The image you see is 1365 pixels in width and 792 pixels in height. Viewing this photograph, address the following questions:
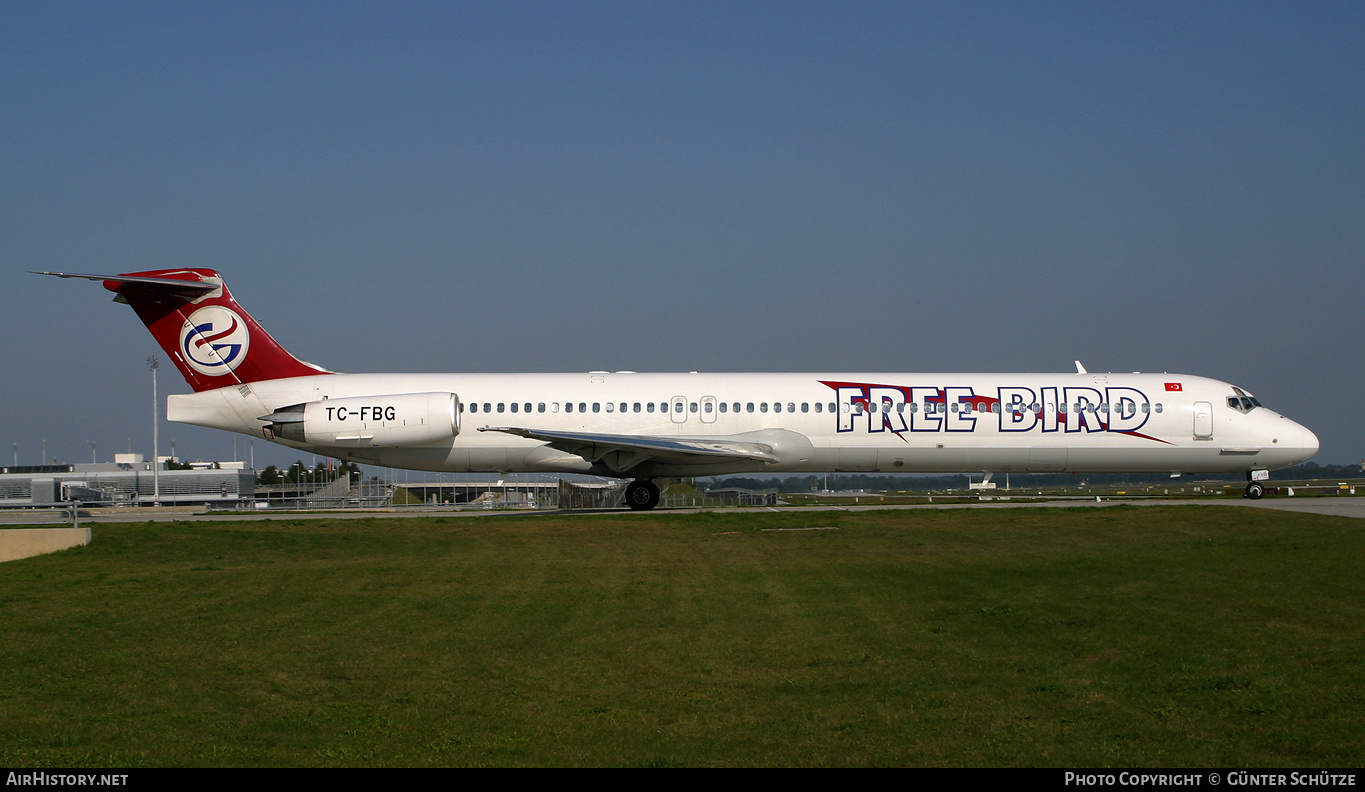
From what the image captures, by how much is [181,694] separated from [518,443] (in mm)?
19387

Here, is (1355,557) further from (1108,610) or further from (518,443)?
(518,443)

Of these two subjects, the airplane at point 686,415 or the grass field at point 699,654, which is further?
the airplane at point 686,415

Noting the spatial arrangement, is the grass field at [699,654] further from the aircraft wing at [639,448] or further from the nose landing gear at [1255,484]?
the nose landing gear at [1255,484]

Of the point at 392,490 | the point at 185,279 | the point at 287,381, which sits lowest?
the point at 392,490

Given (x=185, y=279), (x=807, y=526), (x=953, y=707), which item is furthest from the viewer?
(x=185, y=279)

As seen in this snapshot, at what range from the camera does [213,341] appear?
2769cm

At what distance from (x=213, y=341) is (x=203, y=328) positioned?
1.36 ft

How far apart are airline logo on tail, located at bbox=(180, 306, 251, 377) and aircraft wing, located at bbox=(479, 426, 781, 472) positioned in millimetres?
6786

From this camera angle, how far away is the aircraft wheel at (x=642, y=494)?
2783 cm

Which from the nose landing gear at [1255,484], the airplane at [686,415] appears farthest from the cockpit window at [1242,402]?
the nose landing gear at [1255,484]

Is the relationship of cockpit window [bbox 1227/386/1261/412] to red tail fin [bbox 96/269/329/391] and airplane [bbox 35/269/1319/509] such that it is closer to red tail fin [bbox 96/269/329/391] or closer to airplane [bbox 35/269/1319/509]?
airplane [bbox 35/269/1319/509]

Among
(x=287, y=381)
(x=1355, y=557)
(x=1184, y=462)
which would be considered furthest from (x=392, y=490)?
(x=1355, y=557)

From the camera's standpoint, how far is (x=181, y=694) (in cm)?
846

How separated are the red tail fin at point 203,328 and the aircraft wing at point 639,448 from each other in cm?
646
